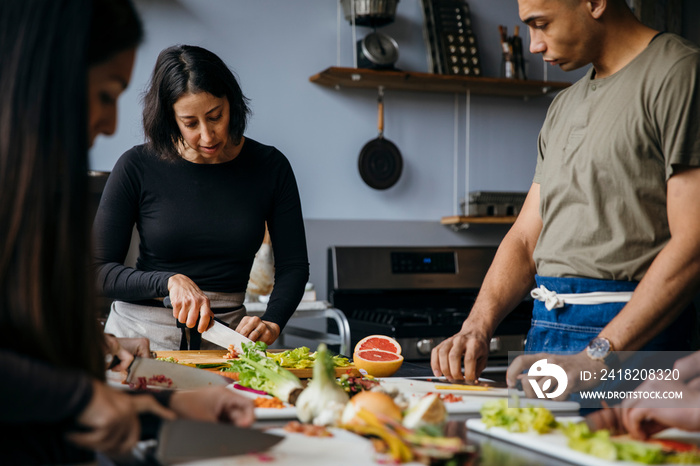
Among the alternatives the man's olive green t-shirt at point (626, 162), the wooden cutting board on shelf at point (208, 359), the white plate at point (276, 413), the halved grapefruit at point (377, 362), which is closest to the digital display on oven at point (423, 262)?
the wooden cutting board on shelf at point (208, 359)

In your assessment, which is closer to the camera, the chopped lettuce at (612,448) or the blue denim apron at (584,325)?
the chopped lettuce at (612,448)

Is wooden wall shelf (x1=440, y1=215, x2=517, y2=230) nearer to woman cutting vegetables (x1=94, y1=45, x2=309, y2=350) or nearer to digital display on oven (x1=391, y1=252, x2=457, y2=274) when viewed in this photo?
digital display on oven (x1=391, y1=252, x2=457, y2=274)

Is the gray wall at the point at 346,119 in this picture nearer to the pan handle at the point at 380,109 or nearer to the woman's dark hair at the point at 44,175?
the pan handle at the point at 380,109

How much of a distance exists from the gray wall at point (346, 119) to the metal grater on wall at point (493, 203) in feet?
0.44

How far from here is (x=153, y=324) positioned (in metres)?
1.89

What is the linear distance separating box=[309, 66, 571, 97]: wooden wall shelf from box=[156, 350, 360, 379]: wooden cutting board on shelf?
5.79ft

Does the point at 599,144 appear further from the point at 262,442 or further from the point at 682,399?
the point at 262,442

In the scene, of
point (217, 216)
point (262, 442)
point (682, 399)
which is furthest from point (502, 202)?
point (262, 442)

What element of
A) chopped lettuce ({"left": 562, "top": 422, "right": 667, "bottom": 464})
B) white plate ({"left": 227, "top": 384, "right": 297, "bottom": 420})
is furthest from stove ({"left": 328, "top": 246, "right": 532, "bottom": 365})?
chopped lettuce ({"left": 562, "top": 422, "right": 667, "bottom": 464})

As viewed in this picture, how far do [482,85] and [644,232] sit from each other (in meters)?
2.30

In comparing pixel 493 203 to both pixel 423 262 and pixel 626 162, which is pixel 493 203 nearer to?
pixel 423 262

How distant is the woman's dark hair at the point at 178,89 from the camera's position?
1.80m

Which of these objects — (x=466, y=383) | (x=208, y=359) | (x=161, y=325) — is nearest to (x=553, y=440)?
(x=466, y=383)

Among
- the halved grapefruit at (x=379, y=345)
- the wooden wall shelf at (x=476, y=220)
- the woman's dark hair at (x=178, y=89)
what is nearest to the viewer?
the halved grapefruit at (x=379, y=345)
